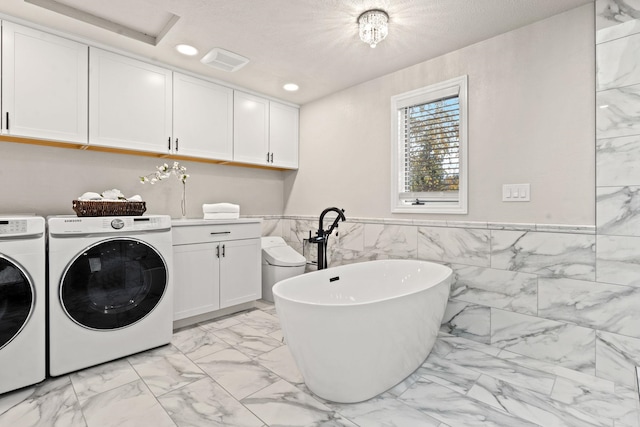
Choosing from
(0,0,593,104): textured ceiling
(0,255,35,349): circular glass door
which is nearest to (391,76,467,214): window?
(0,0,593,104): textured ceiling

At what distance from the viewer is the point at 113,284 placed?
6.95ft

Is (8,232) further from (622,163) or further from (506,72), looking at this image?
(622,163)

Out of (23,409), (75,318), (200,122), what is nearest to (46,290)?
(75,318)

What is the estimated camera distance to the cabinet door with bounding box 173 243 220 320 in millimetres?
2635

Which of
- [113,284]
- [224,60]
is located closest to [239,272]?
[113,284]

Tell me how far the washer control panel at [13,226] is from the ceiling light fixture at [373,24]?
2.35m

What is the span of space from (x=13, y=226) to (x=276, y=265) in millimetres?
2090

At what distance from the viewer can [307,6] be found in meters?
2.04

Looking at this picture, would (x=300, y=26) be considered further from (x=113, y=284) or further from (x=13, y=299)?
(x=13, y=299)

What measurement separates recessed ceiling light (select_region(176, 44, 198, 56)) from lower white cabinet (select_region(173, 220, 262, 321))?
1401 millimetres

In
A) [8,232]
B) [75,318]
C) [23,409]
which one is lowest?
[23,409]

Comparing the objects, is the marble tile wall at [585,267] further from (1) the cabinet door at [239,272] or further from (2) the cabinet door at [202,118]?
(2) the cabinet door at [202,118]

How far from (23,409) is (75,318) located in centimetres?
49

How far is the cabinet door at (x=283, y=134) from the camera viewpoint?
12.2ft
